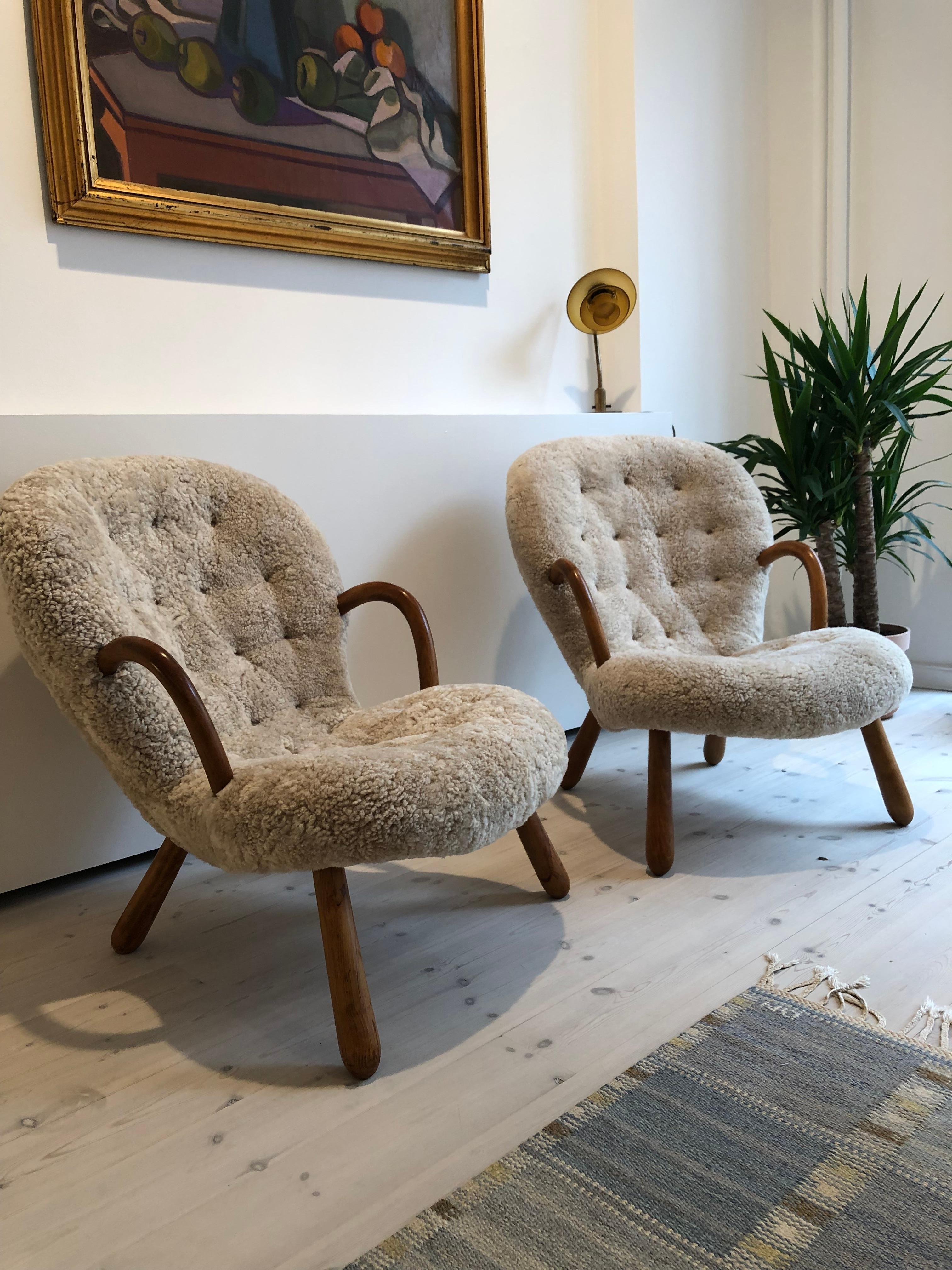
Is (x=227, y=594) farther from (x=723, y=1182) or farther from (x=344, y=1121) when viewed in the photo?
(x=723, y=1182)

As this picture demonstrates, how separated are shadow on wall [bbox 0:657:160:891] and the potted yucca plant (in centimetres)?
202

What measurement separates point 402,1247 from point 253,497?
1.32 metres

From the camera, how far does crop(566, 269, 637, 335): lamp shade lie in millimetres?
2859

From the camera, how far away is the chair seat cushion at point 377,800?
127 centimetres

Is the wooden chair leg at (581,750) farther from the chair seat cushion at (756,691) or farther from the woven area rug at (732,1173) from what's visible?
the woven area rug at (732,1173)

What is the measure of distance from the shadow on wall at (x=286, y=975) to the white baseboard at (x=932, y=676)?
81.5 inches

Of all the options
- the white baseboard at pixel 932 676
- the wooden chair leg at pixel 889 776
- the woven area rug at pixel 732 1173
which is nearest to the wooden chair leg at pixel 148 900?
the woven area rug at pixel 732 1173

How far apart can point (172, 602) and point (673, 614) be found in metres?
1.25

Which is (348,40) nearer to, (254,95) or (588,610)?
(254,95)

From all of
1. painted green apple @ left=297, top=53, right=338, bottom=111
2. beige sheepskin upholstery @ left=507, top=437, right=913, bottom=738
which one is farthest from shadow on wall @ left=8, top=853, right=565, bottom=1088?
painted green apple @ left=297, top=53, right=338, bottom=111

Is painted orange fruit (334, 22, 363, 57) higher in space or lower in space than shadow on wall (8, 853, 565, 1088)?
higher

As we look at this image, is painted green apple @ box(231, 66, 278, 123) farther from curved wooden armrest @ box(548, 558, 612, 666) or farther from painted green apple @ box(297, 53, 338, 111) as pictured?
curved wooden armrest @ box(548, 558, 612, 666)

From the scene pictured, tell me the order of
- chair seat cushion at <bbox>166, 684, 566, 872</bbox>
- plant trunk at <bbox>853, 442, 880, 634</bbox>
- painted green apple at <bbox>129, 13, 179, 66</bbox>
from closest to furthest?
chair seat cushion at <bbox>166, 684, 566, 872</bbox> < painted green apple at <bbox>129, 13, 179, 66</bbox> < plant trunk at <bbox>853, 442, 880, 634</bbox>

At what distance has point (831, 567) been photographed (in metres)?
3.07
